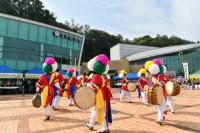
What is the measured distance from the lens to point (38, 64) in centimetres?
3384

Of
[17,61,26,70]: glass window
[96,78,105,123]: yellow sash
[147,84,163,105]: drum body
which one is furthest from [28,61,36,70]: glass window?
[96,78,105,123]: yellow sash

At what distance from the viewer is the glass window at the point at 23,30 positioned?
31891 millimetres

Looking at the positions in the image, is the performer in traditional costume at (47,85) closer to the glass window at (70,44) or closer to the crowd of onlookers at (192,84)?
the crowd of onlookers at (192,84)

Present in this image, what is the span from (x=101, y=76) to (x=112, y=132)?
1524 millimetres

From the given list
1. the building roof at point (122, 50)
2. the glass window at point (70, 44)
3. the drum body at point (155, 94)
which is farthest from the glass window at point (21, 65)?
the building roof at point (122, 50)

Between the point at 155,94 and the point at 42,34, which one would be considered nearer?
the point at 155,94

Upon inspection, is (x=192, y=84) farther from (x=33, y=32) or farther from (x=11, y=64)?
(x=11, y=64)

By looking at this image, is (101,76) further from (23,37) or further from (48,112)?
(23,37)

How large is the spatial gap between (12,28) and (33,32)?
3236 millimetres

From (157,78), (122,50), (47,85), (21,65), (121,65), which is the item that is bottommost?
(47,85)

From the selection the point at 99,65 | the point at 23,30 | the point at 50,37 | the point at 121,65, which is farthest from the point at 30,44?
the point at 121,65

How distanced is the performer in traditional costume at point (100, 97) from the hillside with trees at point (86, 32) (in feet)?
176

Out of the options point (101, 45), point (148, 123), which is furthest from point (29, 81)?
point (101, 45)

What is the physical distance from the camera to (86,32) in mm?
86500
